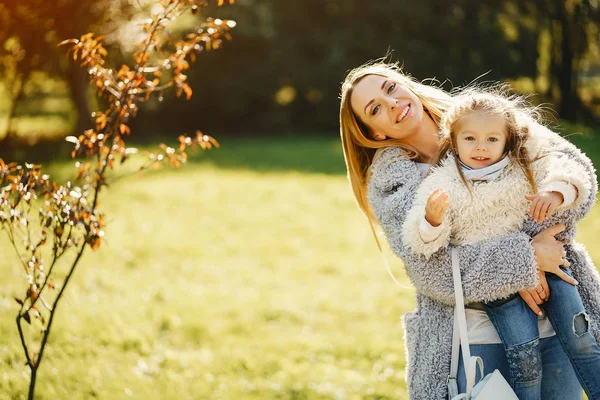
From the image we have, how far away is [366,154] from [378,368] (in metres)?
2.65

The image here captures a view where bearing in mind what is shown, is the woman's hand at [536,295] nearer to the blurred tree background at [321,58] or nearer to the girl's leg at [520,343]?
the girl's leg at [520,343]

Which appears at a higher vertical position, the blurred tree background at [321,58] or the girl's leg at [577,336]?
the blurred tree background at [321,58]

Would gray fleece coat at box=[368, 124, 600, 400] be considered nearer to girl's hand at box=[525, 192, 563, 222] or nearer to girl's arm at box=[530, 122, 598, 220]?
girl's arm at box=[530, 122, 598, 220]

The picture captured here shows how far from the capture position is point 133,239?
8.98 meters

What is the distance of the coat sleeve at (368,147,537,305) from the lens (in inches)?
92.7

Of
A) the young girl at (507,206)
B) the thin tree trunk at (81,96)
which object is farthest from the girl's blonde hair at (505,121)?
the thin tree trunk at (81,96)

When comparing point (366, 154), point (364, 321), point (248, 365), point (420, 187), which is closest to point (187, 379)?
point (248, 365)

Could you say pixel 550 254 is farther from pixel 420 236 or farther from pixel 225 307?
pixel 225 307

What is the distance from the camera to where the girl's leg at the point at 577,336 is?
2.36m

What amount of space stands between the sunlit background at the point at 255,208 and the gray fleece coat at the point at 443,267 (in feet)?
2.77

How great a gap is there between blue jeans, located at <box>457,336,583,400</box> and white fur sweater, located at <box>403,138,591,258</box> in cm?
41

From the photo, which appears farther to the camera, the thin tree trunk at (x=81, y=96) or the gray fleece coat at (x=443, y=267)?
the thin tree trunk at (x=81, y=96)

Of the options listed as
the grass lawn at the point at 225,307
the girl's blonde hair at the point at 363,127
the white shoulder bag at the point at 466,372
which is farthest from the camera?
the grass lawn at the point at 225,307

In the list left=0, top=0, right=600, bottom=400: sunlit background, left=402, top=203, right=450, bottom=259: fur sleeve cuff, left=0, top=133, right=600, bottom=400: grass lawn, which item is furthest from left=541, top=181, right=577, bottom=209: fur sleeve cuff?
left=0, top=133, right=600, bottom=400: grass lawn
